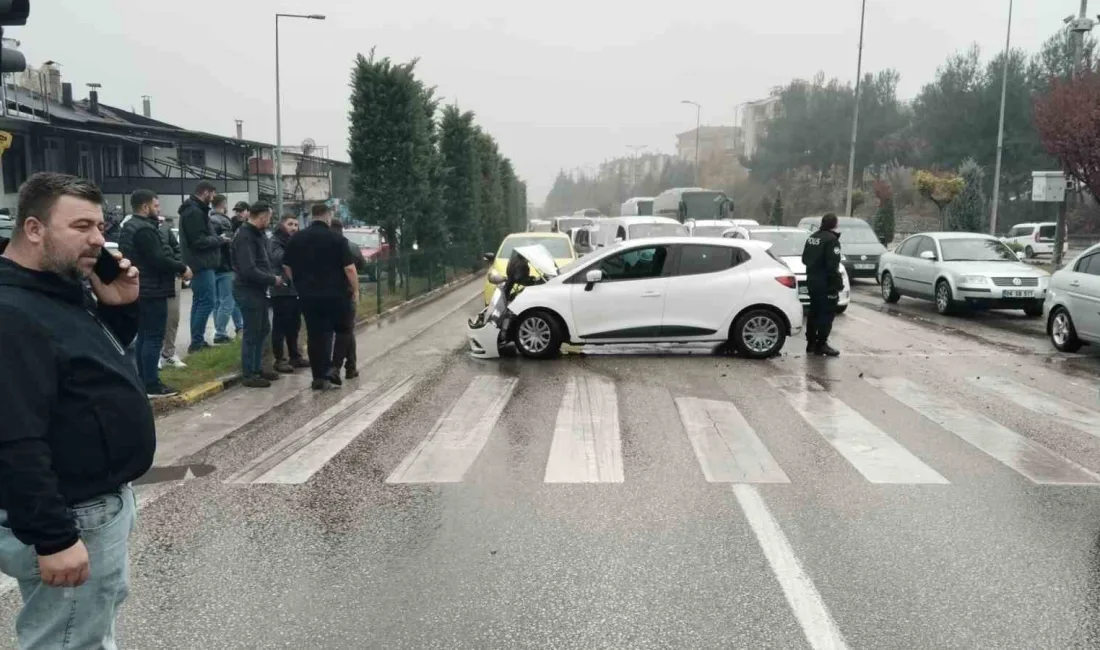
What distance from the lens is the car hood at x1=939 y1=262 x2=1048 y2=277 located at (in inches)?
662

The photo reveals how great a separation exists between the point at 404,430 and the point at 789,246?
44.2 ft

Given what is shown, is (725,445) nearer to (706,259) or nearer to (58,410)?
(706,259)

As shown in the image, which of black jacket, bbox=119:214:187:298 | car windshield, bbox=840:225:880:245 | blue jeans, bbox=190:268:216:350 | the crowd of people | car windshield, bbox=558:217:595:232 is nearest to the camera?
black jacket, bbox=119:214:187:298

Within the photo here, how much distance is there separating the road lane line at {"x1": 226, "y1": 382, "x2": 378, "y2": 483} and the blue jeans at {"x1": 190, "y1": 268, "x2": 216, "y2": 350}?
309cm

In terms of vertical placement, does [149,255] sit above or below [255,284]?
above

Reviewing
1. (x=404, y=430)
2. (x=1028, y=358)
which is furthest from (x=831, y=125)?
(x=404, y=430)

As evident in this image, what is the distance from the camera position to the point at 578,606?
4.33m

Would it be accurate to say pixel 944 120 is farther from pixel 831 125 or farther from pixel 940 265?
pixel 940 265

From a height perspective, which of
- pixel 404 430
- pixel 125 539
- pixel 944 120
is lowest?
pixel 404 430

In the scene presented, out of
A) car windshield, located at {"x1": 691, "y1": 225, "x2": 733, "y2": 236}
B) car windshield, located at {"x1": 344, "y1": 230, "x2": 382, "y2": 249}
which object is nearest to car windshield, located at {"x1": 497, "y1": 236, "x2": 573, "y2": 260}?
car windshield, located at {"x1": 691, "y1": 225, "x2": 733, "y2": 236}

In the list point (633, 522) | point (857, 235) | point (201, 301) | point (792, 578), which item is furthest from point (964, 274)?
point (792, 578)

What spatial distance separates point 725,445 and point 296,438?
3522 millimetres

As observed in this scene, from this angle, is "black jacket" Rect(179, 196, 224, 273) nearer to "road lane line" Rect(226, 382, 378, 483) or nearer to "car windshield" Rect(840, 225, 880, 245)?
"road lane line" Rect(226, 382, 378, 483)

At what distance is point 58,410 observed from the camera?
2635mm
